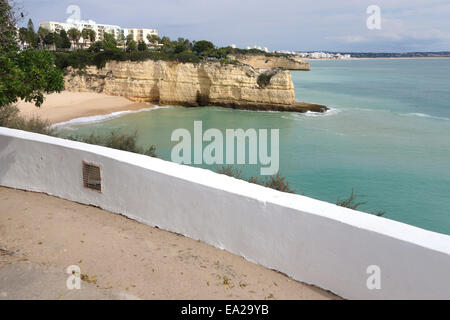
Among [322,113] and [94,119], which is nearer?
[94,119]

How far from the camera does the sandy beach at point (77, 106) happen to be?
3097cm

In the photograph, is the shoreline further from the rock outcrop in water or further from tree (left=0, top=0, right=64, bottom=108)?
tree (left=0, top=0, right=64, bottom=108)

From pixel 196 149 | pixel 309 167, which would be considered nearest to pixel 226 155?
pixel 196 149

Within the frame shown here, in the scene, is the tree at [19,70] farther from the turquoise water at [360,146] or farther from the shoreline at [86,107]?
the shoreline at [86,107]

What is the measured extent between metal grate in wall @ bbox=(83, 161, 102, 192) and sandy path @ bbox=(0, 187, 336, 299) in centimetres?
36

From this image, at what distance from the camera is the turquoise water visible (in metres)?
15.8

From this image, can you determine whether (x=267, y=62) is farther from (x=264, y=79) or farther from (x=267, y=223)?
(x=267, y=223)

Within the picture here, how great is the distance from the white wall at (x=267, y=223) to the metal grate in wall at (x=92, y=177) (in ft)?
0.30

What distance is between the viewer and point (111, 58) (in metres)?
38.3

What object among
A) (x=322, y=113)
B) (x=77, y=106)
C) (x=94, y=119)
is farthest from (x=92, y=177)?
(x=322, y=113)

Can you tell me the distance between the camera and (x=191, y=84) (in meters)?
38.0

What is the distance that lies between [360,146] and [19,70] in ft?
76.1
